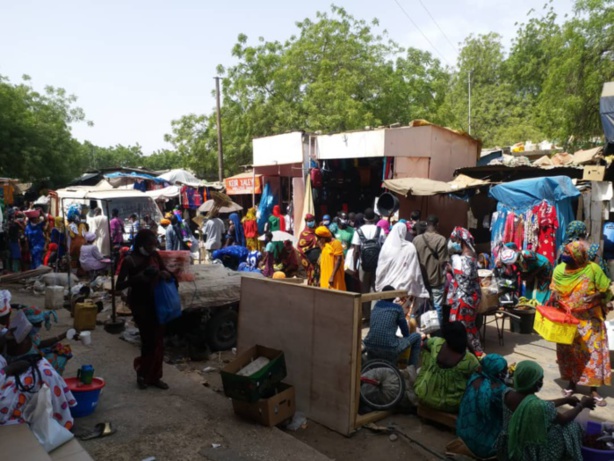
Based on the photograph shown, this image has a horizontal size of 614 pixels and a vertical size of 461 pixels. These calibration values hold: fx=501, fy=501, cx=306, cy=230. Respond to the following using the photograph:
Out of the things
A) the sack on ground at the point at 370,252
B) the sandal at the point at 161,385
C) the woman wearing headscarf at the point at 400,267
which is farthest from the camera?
the sack on ground at the point at 370,252

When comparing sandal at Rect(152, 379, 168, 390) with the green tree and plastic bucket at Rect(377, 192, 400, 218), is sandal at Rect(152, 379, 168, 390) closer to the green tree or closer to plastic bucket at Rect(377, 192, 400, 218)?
plastic bucket at Rect(377, 192, 400, 218)

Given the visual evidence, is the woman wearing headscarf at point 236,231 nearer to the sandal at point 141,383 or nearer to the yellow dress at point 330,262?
the yellow dress at point 330,262

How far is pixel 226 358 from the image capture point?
698cm

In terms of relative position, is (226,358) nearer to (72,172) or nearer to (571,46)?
(571,46)

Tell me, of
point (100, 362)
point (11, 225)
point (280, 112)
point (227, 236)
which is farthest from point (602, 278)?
point (280, 112)

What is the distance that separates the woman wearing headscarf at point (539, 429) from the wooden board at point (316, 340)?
4.88ft

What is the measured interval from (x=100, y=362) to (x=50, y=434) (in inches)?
104

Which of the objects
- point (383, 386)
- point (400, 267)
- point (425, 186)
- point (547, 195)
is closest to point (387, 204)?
point (425, 186)

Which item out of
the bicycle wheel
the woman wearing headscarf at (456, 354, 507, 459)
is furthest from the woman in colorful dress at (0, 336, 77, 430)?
the woman wearing headscarf at (456, 354, 507, 459)

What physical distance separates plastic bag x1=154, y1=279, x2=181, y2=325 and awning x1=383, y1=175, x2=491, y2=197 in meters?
6.36

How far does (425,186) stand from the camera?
10.6 meters

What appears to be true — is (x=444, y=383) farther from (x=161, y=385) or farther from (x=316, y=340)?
(x=161, y=385)

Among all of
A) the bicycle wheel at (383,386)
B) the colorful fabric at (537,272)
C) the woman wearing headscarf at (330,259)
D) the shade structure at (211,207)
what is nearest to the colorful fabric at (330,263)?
the woman wearing headscarf at (330,259)

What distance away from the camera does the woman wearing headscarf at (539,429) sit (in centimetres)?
349
